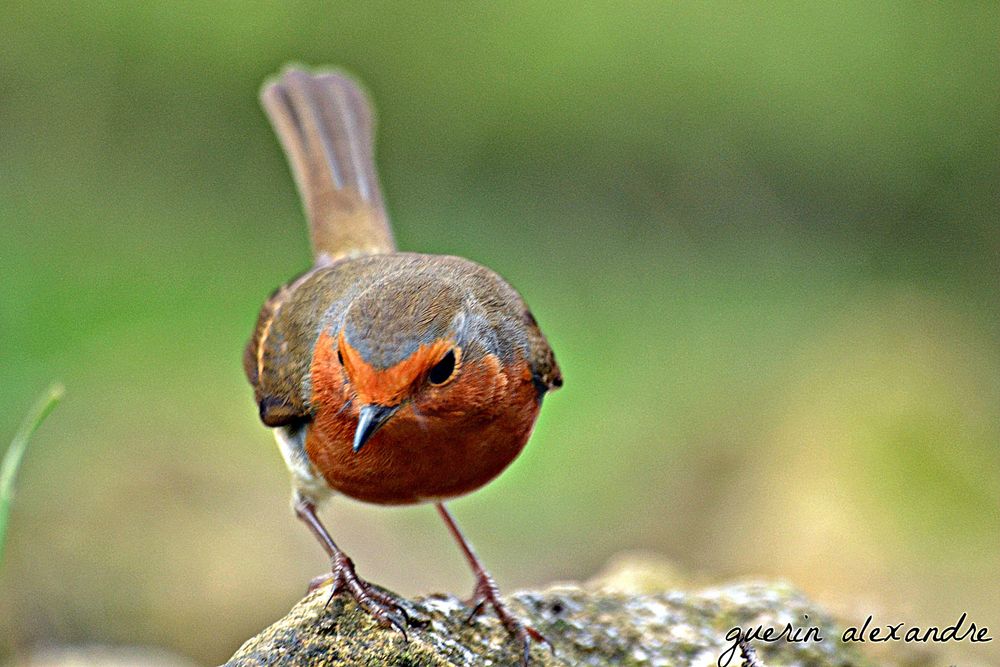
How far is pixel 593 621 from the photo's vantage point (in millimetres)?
3619

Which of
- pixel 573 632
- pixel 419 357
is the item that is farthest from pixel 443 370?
pixel 573 632

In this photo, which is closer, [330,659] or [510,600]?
[330,659]

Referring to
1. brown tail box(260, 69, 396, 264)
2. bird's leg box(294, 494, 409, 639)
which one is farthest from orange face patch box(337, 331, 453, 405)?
brown tail box(260, 69, 396, 264)

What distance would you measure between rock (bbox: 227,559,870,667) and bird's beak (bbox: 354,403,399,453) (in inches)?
16.9

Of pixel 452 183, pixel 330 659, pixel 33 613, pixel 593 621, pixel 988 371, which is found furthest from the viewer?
pixel 452 183

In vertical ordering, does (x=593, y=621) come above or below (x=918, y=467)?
below

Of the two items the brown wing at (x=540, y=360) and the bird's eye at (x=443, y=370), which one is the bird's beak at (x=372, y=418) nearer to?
the bird's eye at (x=443, y=370)

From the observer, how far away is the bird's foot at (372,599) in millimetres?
3055

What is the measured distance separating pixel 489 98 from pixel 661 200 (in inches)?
71.8

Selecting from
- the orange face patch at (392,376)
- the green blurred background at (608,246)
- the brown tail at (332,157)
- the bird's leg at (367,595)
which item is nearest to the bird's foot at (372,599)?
the bird's leg at (367,595)

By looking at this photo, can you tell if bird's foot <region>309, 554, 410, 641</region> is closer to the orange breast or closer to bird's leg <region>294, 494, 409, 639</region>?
bird's leg <region>294, 494, 409, 639</region>

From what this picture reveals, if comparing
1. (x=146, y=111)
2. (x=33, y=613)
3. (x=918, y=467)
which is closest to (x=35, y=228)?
(x=146, y=111)

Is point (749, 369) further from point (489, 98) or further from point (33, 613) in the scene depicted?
point (33, 613)

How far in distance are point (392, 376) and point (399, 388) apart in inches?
1.5
